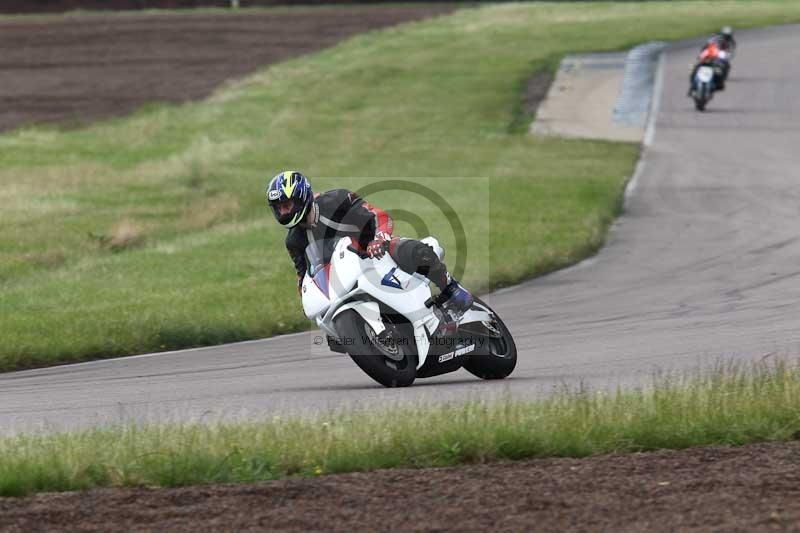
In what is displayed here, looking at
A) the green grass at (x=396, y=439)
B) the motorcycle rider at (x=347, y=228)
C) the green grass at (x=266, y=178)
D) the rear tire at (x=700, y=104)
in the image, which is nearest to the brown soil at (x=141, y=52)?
the green grass at (x=266, y=178)

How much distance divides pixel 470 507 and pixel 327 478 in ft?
3.35

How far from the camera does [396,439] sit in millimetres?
7641

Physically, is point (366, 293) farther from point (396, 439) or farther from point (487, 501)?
point (487, 501)

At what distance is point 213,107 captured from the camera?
117 ft

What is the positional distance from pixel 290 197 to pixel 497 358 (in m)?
2.08

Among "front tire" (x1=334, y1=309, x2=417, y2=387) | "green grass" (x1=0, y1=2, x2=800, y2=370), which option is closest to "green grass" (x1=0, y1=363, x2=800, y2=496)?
"front tire" (x1=334, y1=309, x2=417, y2=387)

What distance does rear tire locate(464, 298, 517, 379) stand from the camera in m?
10.4

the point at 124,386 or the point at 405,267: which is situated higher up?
the point at 405,267

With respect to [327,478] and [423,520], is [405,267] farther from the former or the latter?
[423,520]

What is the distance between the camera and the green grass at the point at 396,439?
286 inches

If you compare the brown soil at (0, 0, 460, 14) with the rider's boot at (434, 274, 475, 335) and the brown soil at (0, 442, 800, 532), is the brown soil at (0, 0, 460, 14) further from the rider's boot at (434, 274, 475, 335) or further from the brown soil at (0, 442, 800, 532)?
the brown soil at (0, 442, 800, 532)

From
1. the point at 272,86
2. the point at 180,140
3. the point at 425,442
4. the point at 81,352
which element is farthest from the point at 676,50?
the point at 425,442

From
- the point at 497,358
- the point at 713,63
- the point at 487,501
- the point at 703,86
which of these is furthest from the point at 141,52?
the point at 487,501

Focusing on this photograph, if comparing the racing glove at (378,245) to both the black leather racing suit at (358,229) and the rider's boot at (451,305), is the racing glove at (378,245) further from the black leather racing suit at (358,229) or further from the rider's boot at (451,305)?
the rider's boot at (451,305)
